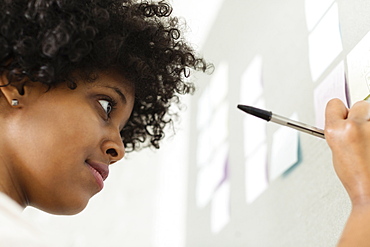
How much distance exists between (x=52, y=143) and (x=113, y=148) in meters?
0.10

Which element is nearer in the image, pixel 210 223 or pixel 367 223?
pixel 367 223

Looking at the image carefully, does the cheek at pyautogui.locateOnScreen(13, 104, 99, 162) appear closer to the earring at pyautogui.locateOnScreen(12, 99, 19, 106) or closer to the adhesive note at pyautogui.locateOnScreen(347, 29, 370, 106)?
the earring at pyautogui.locateOnScreen(12, 99, 19, 106)

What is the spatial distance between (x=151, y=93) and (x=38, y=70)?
0.28m

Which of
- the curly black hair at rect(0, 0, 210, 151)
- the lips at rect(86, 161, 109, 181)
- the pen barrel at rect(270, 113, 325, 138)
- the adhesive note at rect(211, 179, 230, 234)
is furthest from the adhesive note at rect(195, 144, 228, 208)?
the pen barrel at rect(270, 113, 325, 138)

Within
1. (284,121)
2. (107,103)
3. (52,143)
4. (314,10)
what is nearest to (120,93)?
(107,103)

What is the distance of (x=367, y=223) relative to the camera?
1.91 feet

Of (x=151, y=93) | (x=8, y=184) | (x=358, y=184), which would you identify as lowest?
(x=8, y=184)

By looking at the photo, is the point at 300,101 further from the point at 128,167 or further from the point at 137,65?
the point at 128,167

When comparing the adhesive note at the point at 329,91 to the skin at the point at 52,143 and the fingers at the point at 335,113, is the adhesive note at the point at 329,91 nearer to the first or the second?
the fingers at the point at 335,113

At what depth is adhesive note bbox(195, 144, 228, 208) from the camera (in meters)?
1.40

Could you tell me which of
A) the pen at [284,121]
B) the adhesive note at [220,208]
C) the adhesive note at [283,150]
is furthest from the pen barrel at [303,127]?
the adhesive note at [220,208]

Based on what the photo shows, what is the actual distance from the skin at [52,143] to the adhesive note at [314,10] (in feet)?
1.32

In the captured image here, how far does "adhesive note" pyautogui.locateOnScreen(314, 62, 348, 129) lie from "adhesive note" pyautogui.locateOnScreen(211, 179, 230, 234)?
46 centimetres

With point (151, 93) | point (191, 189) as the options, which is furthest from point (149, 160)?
point (151, 93)
